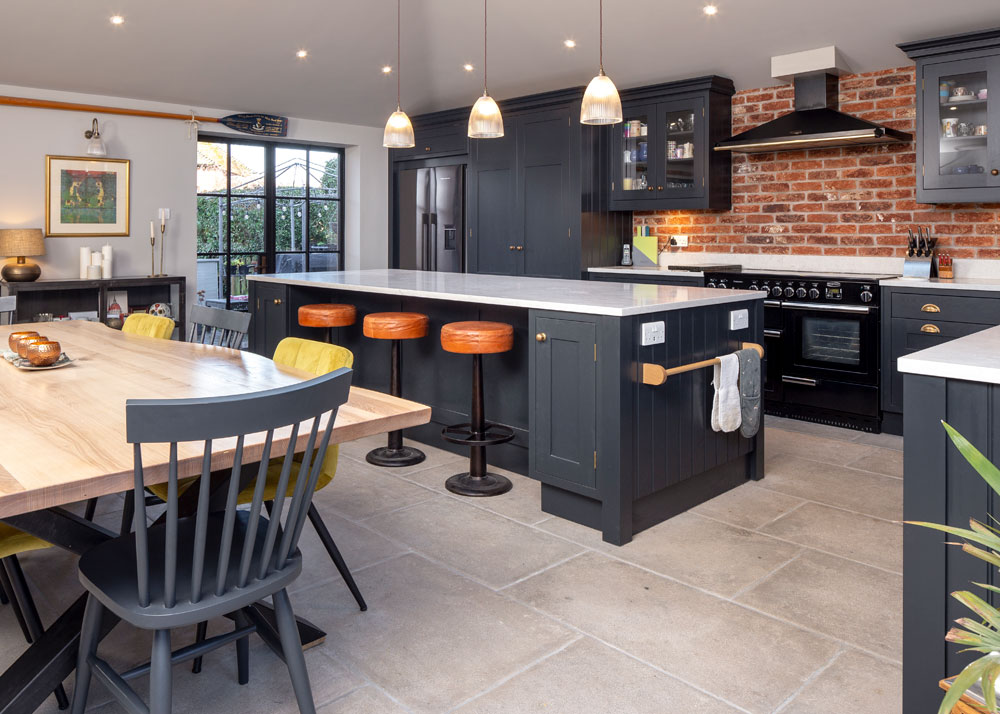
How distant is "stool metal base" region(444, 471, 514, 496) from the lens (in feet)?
11.7

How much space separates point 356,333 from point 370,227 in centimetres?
331

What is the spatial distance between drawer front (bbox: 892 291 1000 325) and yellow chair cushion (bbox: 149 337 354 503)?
3477mm

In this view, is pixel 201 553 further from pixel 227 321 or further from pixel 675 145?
pixel 675 145

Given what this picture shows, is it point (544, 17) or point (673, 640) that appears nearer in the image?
point (673, 640)

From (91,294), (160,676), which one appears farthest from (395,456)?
(91,294)

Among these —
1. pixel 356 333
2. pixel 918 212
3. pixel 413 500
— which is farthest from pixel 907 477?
pixel 918 212

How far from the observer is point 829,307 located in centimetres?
480

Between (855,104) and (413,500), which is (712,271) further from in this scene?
(413,500)

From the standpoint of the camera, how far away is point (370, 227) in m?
7.93

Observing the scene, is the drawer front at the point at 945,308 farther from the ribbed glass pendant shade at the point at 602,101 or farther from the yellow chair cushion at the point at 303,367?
the yellow chair cushion at the point at 303,367

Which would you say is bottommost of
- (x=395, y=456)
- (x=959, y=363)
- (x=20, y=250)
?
(x=395, y=456)

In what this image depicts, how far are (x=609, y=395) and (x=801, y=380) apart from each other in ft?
8.26

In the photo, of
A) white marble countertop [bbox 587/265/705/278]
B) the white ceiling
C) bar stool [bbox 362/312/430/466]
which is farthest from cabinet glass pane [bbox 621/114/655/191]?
bar stool [bbox 362/312/430/466]

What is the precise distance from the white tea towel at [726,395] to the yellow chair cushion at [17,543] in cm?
248
